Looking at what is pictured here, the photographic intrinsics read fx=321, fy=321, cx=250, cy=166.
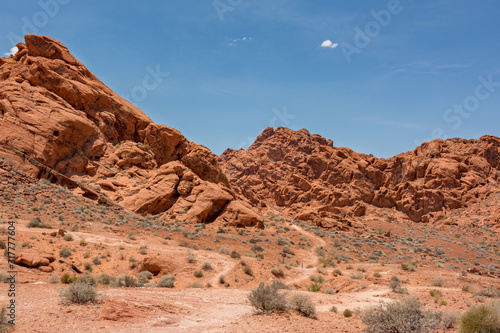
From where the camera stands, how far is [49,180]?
1005 inches

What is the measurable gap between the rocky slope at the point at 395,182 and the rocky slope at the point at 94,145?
18075 mm

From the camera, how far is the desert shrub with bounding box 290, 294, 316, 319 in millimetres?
8578

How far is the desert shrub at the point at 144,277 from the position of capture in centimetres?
1323

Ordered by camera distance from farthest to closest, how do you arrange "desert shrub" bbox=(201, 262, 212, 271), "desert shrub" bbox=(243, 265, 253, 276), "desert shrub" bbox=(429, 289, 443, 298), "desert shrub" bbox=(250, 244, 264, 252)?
"desert shrub" bbox=(250, 244, 264, 252) < "desert shrub" bbox=(243, 265, 253, 276) < "desert shrub" bbox=(201, 262, 212, 271) < "desert shrub" bbox=(429, 289, 443, 298)

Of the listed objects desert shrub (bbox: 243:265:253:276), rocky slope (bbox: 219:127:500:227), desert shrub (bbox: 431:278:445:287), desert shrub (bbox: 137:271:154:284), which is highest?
rocky slope (bbox: 219:127:500:227)

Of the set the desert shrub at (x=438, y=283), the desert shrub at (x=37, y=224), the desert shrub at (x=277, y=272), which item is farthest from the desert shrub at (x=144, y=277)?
the desert shrub at (x=438, y=283)

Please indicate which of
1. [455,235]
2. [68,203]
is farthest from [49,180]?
[455,235]

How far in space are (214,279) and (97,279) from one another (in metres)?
4.93

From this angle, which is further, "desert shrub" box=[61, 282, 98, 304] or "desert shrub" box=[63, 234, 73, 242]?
"desert shrub" box=[63, 234, 73, 242]

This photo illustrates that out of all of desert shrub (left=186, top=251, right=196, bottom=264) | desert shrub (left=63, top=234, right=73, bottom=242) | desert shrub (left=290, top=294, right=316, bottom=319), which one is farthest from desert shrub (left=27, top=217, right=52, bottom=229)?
desert shrub (left=290, top=294, right=316, bottom=319)

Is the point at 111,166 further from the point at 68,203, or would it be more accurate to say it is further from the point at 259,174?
the point at 259,174

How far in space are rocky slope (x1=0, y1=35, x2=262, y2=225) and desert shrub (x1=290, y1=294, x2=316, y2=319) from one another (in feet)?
63.9

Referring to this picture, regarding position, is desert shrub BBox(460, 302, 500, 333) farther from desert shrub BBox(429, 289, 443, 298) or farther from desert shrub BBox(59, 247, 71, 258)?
desert shrub BBox(59, 247, 71, 258)

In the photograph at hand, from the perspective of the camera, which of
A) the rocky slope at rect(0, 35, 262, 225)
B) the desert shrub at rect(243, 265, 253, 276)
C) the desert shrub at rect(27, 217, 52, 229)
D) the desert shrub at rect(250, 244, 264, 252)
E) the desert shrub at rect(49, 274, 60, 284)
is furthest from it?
the rocky slope at rect(0, 35, 262, 225)
